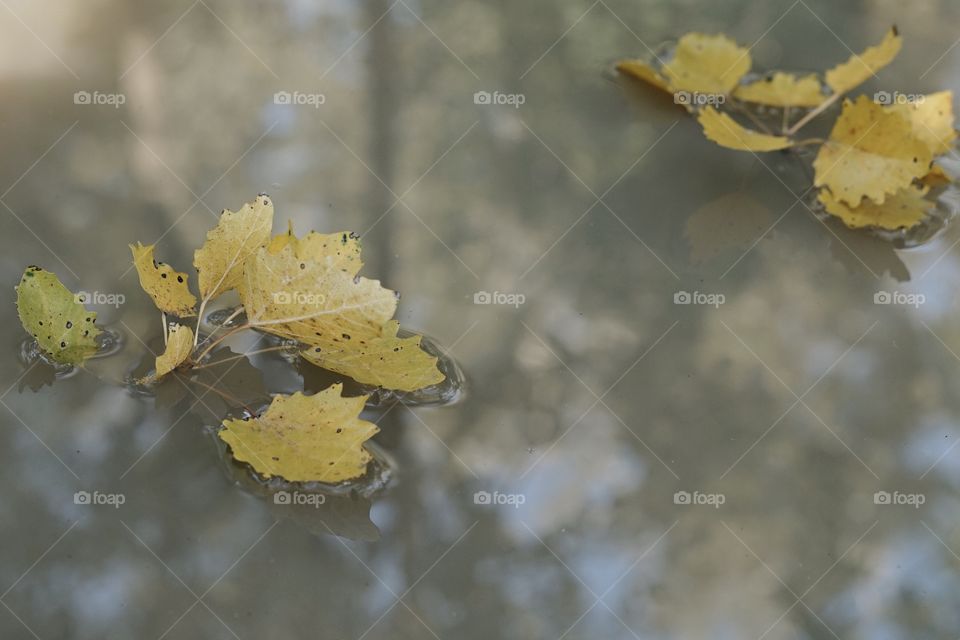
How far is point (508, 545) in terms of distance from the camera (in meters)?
1.19

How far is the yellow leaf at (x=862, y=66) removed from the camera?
64.7 inches

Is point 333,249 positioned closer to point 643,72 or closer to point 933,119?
point 643,72

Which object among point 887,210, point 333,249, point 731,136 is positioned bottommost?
point 887,210

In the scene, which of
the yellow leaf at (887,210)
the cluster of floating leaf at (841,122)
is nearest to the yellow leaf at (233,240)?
the cluster of floating leaf at (841,122)

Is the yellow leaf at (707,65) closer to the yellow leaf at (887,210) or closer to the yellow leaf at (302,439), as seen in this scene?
the yellow leaf at (887,210)

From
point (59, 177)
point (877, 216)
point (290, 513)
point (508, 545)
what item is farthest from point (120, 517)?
point (877, 216)

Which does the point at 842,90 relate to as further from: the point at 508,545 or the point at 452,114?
the point at 508,545

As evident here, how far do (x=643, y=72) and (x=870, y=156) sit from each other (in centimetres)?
38

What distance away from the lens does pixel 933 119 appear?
1.61m

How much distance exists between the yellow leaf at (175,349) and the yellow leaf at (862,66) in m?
1.10

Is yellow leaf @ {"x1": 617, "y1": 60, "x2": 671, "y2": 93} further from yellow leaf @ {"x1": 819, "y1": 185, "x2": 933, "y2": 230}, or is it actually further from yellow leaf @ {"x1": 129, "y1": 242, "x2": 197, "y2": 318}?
yellow leaf @ {"x1": 129, "y1": 242, "x2": 197, "y2": 318}

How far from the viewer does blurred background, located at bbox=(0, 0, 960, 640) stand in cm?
116

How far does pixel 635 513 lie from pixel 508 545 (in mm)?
159

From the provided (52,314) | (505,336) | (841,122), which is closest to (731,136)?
(841,122)
